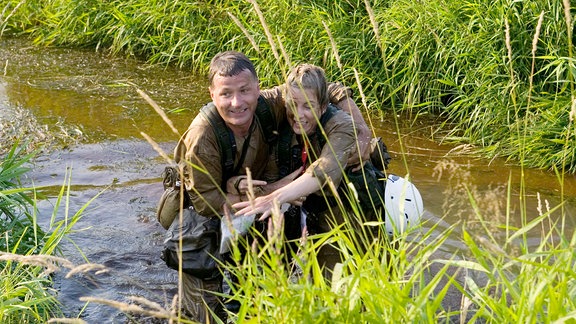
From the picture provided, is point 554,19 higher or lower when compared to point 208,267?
higher

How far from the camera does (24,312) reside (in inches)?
165

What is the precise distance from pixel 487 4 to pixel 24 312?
15.8 feet

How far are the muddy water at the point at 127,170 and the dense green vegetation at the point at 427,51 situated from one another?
0.84 ft

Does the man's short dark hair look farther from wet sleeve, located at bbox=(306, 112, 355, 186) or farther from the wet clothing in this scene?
wet sleeve, located at bbox=(306, 112, 355, 186)

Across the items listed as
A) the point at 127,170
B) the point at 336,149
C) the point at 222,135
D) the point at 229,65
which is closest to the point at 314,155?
the point at 336,149

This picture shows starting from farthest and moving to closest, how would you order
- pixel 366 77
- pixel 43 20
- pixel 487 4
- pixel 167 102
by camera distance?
1. pixel 43 20
2. pixel 167 102
3. pixel 366 77
4. pixel 487 4

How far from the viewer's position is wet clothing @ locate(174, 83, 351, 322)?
4.48 m

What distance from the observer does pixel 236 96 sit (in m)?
4.46

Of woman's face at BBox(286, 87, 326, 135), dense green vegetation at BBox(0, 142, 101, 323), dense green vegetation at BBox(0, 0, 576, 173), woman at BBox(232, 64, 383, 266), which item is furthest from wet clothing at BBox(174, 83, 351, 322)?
dense green vegetation at BBox(0, 0, 576, 173)

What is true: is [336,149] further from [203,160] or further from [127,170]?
[127,170]

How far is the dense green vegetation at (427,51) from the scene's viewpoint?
7051mm

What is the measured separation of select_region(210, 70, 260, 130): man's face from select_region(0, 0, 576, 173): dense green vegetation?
1557 millimetres

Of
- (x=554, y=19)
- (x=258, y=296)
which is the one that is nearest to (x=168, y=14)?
(x=554, y=19)

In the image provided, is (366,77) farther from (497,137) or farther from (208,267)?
(208,267)
